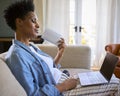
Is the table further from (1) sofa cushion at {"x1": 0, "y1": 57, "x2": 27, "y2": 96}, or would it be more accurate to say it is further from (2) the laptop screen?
(1) sofa cushion at {"x1": 0, "y1": 57, "x2": 27, "y2": 96}

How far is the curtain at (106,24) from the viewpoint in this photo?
13.1 feet

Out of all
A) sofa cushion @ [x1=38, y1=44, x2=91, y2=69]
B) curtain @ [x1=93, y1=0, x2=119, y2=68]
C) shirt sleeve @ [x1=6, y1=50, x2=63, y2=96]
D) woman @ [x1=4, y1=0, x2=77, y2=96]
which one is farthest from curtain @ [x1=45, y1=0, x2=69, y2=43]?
shirt sleeve @ [x1=6, y1=50, x2=63, y2=96]

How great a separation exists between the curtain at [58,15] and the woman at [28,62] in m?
2.65

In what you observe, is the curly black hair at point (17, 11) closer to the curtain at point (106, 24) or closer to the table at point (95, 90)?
the table at point (95, 90)

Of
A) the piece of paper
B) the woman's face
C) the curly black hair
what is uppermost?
the curly black hair

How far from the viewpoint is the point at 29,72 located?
3.95 feet

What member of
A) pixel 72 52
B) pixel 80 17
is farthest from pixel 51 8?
pixel 72 52

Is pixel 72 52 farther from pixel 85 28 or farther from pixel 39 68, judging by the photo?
pixel 85 28

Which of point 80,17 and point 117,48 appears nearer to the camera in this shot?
point 117,48

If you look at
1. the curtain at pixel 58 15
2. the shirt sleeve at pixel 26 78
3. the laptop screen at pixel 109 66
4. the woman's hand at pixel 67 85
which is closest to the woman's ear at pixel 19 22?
the shirt sleeve at pixel 26 78

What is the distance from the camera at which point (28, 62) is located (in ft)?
4.09

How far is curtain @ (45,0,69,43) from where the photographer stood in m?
4.09

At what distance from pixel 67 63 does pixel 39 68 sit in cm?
123

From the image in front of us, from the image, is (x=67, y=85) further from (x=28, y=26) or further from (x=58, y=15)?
(x=58, y=15)
